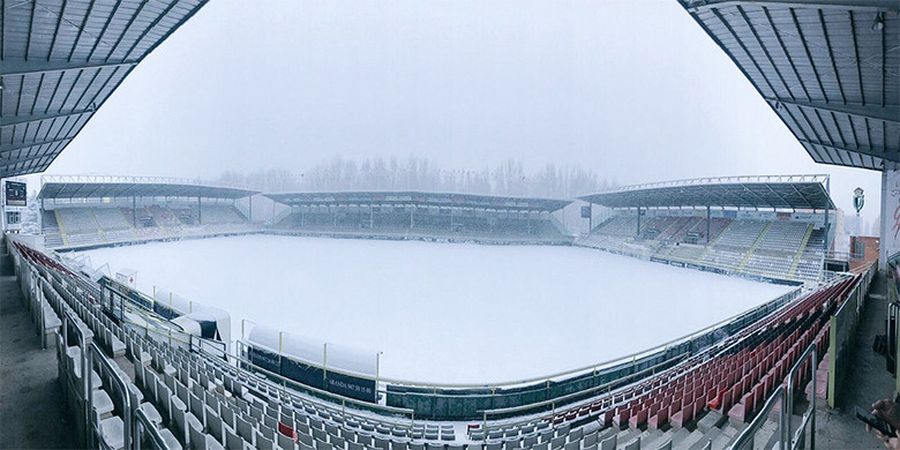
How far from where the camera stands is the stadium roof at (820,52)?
756 cm

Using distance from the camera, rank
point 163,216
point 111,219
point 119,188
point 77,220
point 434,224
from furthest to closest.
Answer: point 434,224, point 163,216, point 111,219, point 119,188, point 77,220

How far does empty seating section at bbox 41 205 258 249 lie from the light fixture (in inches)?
1688

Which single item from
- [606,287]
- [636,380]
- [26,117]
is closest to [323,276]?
[26,117]

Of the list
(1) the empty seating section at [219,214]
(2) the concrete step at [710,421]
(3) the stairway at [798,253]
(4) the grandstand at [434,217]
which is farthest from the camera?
(1) the empty seating section at [219,214]

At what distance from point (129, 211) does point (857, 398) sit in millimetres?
50017

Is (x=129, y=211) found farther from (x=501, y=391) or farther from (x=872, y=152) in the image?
(x=872, y=152)

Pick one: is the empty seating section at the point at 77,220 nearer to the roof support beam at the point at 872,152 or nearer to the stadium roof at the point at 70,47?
the stadium roof at the point at 70,47

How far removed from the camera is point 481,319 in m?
13.1

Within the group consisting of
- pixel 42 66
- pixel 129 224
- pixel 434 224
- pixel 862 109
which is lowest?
pixel 129 224

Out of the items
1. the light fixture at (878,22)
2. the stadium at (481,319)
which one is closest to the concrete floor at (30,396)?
the stadium at (481,319)

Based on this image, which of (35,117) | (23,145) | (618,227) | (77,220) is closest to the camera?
(35,117)

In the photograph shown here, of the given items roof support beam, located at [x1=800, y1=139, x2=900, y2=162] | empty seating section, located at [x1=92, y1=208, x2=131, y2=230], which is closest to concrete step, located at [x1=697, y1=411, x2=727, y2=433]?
roof support beam, located at [x1=800, y1=139, x2=900, y2=162]

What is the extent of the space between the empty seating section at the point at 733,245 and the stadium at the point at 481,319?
0.22 m

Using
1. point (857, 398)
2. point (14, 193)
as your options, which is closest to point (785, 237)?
point (857, 398)
